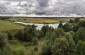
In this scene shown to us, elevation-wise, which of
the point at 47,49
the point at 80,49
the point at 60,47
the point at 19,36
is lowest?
the point at 19,36

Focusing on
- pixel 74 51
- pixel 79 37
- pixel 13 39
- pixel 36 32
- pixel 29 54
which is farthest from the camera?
pixel 36 32

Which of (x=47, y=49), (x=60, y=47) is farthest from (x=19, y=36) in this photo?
(x=60, y=47)

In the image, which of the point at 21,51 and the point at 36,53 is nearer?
the point at 21,51

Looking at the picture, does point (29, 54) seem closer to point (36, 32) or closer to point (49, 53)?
point (49, 53)

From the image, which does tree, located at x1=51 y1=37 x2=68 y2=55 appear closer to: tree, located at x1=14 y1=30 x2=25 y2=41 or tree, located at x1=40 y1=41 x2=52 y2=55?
tree, located at x1=40 y1=41 x2=52 y2=55

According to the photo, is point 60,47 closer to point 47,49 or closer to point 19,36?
point 47,49

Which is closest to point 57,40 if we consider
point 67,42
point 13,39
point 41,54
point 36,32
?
point 67,42

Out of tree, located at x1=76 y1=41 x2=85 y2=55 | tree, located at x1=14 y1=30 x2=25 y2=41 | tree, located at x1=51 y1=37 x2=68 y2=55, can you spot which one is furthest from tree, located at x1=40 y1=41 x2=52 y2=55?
tree, located at x1=14 y1=30 x2=25 y2=41

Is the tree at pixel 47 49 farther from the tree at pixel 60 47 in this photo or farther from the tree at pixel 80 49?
the tree at pixel 80 49

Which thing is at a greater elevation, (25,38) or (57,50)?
(57,50)
